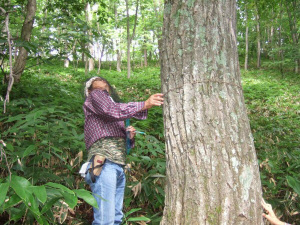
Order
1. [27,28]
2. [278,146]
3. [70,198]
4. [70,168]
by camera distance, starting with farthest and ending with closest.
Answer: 1. [27,28]
2. [278,146]
3. [70,168]
4. [70,198]

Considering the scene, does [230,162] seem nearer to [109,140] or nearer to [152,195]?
[109,140]

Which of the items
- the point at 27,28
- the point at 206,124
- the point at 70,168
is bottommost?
the point at 70,168

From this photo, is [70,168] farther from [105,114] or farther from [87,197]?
[87,197]

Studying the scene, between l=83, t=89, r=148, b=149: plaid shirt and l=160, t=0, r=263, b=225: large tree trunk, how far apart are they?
304mm

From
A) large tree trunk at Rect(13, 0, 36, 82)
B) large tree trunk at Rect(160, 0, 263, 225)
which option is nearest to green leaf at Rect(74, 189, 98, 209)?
large tree trunk at Rect(160, 0, 263, 225)

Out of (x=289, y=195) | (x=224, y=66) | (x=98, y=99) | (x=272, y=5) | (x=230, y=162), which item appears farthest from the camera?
(x=272, y=5)

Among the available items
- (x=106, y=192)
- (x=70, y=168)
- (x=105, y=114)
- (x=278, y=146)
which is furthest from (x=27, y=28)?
(x=278, y=146)

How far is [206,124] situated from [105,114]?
77 cm

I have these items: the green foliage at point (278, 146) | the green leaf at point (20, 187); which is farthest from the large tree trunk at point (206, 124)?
the green leaf at point (20, 187)

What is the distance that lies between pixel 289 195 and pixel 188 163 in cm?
160

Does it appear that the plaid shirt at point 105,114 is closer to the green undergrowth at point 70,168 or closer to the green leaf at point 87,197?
the green undergrowth at point 70,168

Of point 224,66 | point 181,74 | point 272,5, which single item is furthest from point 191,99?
point 272,5

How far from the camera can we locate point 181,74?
62.6 inches

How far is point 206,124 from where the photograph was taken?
1.50m
